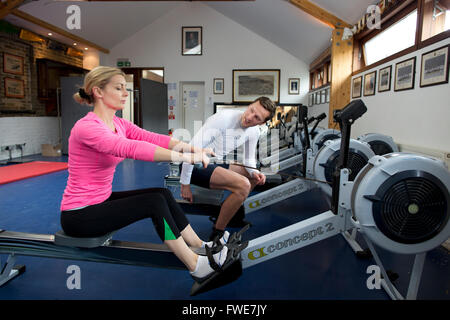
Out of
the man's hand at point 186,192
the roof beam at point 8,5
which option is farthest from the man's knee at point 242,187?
the roof beam at point 8,5

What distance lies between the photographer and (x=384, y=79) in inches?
157

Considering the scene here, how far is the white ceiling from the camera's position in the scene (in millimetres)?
5723

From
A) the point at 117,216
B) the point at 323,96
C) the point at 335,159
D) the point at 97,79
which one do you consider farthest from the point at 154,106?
the point at 117,216

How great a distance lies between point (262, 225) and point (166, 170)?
3073 millimetres

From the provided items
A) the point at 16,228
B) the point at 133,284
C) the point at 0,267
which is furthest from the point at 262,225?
Answer: the point at 16,228

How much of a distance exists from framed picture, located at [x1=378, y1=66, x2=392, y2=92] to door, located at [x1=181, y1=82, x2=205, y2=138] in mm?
6022

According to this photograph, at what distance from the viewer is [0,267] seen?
185cm

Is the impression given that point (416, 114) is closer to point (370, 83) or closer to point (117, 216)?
point (370, 83)

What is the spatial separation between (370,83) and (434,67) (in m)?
1.62

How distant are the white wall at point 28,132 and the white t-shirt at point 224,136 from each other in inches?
229

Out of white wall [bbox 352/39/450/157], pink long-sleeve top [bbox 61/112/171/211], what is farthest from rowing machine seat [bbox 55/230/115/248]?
white wall [bbox 352/39/450/157]

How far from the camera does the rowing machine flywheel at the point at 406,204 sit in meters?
1.51

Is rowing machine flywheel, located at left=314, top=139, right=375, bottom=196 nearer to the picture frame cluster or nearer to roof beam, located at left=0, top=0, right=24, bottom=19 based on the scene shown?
the picture frame cluster

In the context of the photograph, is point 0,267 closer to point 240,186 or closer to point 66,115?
point 240,186
